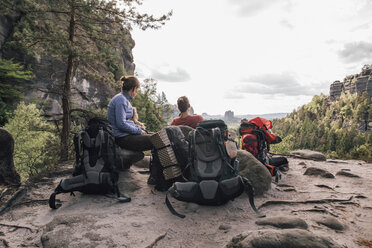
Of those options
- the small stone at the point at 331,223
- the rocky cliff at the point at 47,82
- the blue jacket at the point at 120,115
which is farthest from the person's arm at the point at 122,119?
the rocky cliff at the point at 47,82

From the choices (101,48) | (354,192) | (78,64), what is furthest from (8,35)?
(354,192)

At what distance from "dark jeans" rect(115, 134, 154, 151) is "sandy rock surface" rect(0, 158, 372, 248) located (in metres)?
0.85

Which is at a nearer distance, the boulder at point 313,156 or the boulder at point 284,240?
the boulder at point 284,240

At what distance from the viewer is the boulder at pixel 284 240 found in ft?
7.06

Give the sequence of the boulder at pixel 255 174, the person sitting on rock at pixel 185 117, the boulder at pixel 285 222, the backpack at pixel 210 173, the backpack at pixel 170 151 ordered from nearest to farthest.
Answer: the boulder at pixel 285 222, the backpack at pixel 210 173, the backpack at pixel 170 151, the boulder at pixel 255 174, the person sitting on rock at pixel 185 117

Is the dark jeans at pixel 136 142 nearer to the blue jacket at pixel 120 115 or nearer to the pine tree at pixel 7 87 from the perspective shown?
the blue jacket at pixel 120 115

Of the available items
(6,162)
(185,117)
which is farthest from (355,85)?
(6,162)

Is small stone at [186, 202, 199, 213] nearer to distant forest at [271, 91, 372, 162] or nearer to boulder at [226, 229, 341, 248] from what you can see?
boulder at [226, 229, 341, 248]

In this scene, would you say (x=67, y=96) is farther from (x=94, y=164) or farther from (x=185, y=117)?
(x=94, y=164)

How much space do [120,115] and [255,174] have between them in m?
3.33

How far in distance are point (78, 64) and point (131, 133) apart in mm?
8277

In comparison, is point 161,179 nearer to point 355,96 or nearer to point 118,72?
point 118,72

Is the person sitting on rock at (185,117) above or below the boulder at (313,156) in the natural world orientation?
above

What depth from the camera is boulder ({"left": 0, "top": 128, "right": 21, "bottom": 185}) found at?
208 inches
